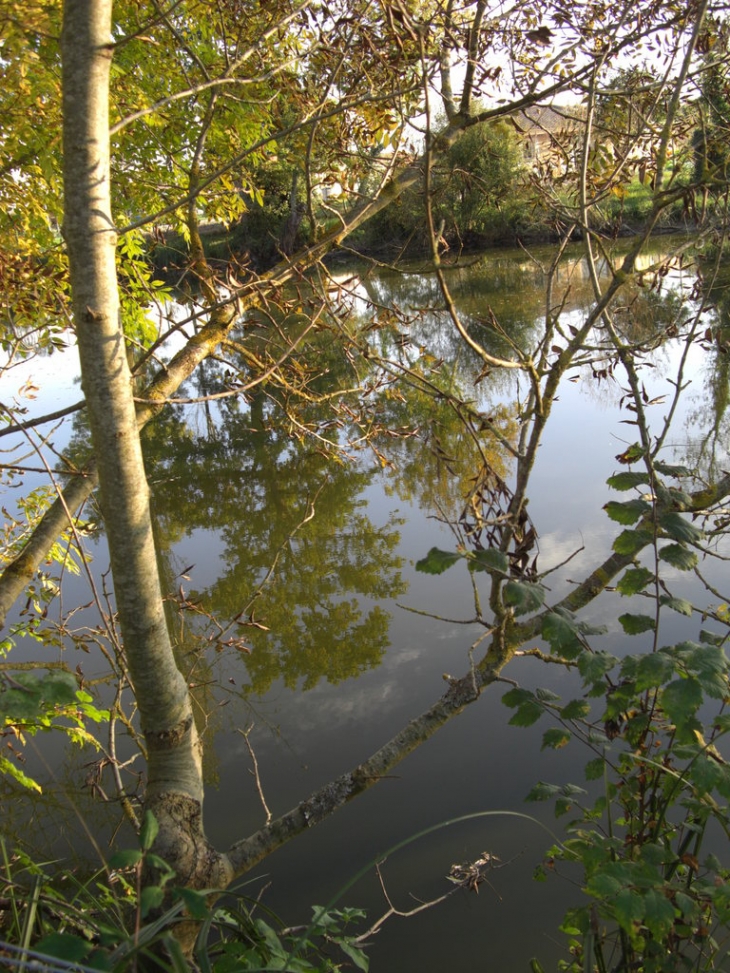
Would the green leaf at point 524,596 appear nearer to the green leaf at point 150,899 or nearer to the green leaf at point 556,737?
the green leaf at point 556,737

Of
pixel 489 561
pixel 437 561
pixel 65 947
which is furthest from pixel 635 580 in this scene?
pixel 65 947

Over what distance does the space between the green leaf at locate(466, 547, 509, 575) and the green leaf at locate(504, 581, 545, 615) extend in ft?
0.18

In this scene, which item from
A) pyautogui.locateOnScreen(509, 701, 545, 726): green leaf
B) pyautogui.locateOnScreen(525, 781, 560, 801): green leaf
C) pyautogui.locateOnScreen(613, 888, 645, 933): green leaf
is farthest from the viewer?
pyautogui.locateOnScreen(525, 781, 560, 801): green leaf

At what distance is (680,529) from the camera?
1.74m

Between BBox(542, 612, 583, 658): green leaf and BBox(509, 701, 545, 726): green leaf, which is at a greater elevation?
BBox(542, 612, 583, 658): green leaf

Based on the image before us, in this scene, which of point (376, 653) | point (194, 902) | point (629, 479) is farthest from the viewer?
point (376, 653)

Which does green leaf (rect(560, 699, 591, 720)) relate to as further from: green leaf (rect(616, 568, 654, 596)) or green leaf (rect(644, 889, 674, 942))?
green leaf (rect(644, 889, 674, 942))

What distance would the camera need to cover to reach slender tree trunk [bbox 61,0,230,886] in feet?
5.44

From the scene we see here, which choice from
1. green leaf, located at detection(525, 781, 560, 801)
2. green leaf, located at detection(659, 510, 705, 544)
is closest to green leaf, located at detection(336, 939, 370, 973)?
green leaf, located at detection(525, 781, 560, 801)

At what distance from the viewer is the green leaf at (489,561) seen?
1.71 meters

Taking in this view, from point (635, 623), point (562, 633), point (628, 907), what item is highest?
point (635, 623)

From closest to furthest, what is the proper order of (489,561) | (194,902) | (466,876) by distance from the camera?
(194,902) → (489,561) → (466,876)

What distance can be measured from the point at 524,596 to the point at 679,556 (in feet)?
1.26

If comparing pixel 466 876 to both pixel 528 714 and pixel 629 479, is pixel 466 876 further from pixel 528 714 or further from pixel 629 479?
pixel 629 479
